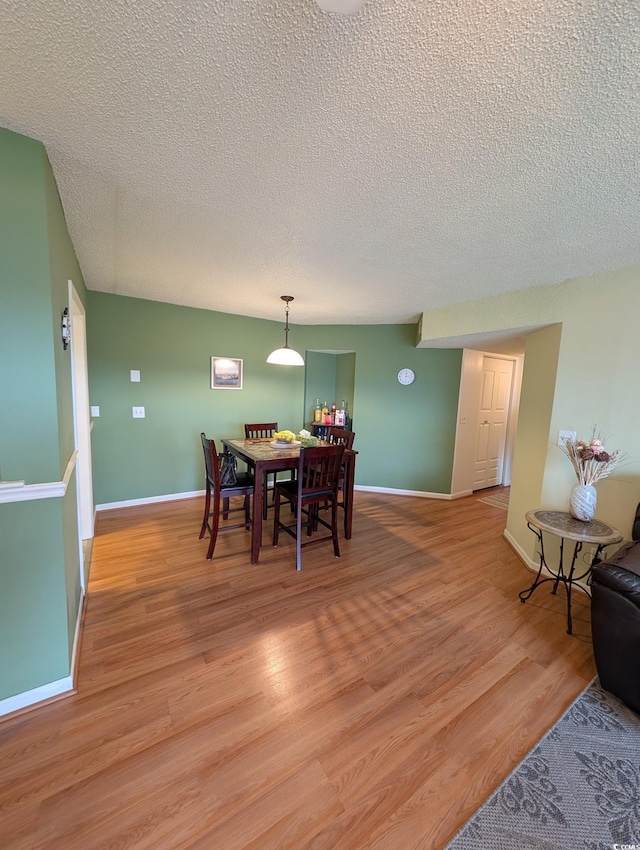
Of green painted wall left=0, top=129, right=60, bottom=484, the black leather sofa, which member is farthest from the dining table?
the black leather sofa

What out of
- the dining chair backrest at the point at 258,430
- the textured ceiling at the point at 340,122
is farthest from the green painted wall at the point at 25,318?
the dining chair backrest at the point at 258,430

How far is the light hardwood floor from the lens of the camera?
A: 109 centimetres

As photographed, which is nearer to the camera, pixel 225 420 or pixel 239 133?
pixel 239 133

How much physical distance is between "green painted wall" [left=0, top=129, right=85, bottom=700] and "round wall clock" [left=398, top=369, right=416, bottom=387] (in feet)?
12.4

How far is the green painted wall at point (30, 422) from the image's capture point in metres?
1.28

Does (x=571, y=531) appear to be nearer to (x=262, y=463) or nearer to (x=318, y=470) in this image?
(x=318, y=470)

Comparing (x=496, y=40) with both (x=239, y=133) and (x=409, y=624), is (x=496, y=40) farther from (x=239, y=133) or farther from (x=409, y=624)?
(x=409, y=624)

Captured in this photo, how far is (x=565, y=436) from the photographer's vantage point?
2.48 m

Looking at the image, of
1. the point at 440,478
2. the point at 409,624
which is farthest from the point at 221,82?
the point at 440,478

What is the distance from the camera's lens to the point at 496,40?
851 millimetres

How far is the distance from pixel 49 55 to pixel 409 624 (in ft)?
9.53

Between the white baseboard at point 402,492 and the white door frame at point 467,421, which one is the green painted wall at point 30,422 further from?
the white door frame at point 467,421

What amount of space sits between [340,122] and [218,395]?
3.46 m

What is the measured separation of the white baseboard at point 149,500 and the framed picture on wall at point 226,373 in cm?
A: 139
